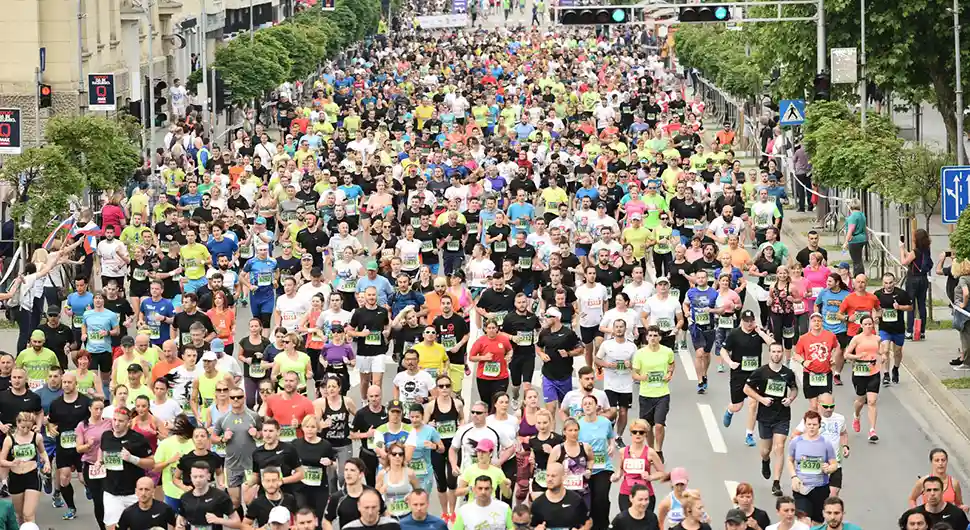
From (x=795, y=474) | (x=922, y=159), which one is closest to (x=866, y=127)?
(x=922, y=159)

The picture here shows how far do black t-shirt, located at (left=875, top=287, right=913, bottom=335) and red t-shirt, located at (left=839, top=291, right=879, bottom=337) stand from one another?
0.10 meters

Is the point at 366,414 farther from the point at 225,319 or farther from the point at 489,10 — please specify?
the point at 489,10

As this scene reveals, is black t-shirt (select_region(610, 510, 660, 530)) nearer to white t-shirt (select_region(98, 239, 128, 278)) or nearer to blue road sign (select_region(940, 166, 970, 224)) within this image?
blue road sign (select_region(940, 166, 970, 224))

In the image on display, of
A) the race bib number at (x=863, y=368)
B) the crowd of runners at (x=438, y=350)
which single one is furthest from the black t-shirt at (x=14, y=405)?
the race bib number at (x=863, y=368)

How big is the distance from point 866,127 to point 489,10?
127327mm

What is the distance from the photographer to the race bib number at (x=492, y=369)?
782 inches

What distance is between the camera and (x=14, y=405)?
18.1 metres

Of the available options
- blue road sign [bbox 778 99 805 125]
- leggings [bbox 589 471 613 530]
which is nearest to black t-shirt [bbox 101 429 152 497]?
leggings [bbox 589 471 613 530]

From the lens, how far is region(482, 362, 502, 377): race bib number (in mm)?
19875

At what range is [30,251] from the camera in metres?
31.2

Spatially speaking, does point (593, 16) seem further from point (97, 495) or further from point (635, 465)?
point (635, 465)

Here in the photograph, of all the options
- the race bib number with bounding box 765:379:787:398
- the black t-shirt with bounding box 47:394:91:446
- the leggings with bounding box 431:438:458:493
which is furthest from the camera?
the race bib number with bounding box 765:379:787:398

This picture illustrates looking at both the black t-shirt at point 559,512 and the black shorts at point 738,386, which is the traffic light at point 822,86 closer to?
the black shorts at point 738,386

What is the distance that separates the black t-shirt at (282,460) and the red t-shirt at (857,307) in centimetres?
802
